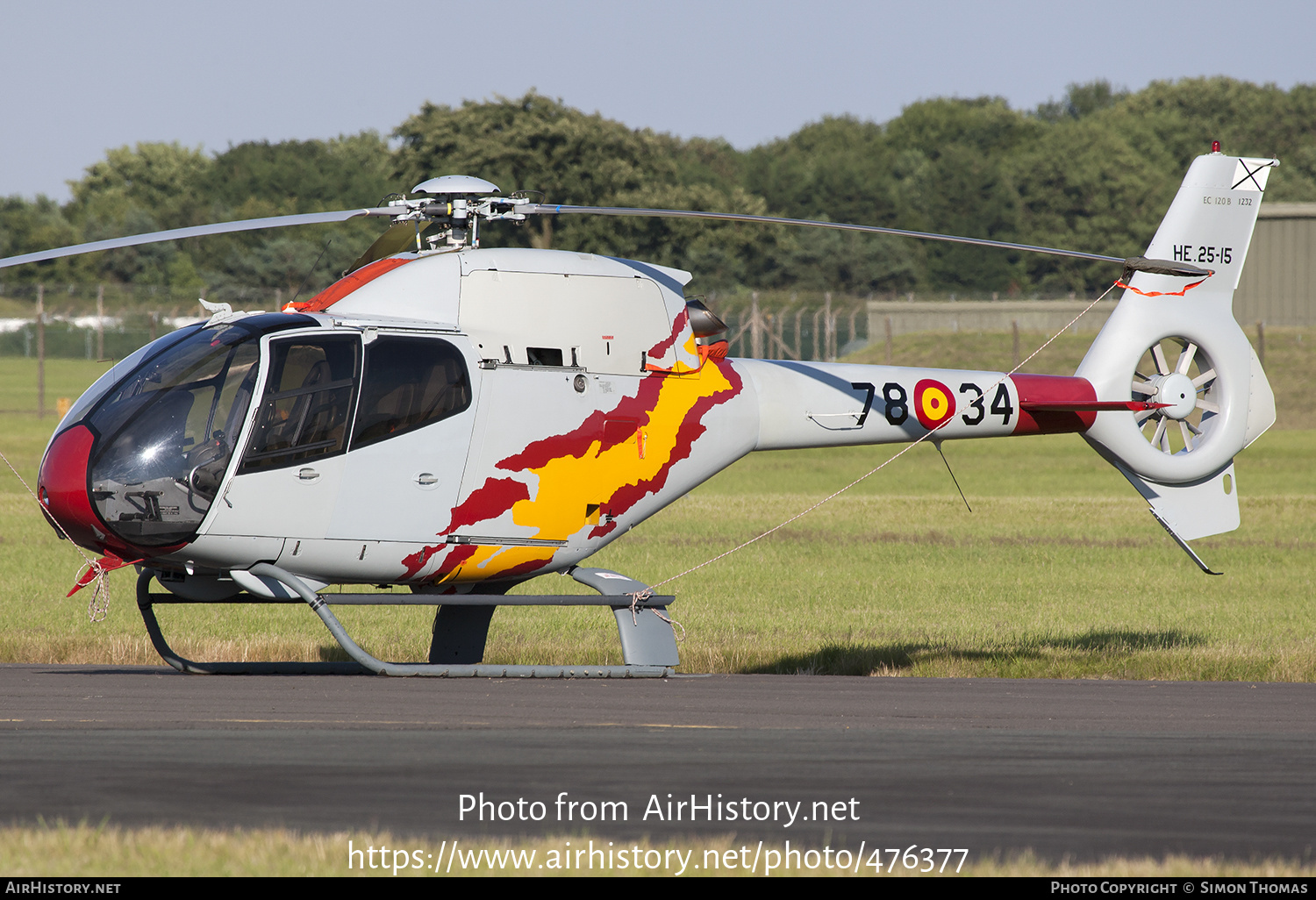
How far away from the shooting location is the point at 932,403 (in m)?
14.0

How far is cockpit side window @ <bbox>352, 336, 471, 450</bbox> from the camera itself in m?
11.3

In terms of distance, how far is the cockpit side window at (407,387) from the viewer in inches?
446

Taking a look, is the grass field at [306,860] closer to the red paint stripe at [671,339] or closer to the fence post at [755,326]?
the red paint stripe at [671,339]

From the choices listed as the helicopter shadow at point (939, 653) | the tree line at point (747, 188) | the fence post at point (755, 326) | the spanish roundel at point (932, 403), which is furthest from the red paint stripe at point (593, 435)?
the tree line at point (747, 188)

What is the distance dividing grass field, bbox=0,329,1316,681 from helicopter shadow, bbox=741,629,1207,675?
31 millimetres

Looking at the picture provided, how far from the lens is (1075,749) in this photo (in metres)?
8.91

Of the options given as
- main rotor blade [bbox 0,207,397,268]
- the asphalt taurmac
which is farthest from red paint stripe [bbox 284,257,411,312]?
the asphalt taurmac

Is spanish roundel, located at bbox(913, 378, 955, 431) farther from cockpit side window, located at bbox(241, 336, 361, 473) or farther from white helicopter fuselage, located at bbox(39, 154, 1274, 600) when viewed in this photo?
cockpit side window, located at bbox(241, 336, 361, 473)

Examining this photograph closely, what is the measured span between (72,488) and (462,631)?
385 centimetres

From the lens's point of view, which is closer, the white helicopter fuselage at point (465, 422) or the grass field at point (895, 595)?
the white helicopter fuselage at point (465, 422)

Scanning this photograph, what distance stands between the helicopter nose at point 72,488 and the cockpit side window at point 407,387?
71.9 inches

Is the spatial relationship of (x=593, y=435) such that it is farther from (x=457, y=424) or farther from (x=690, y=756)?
(x=690, y=756)
